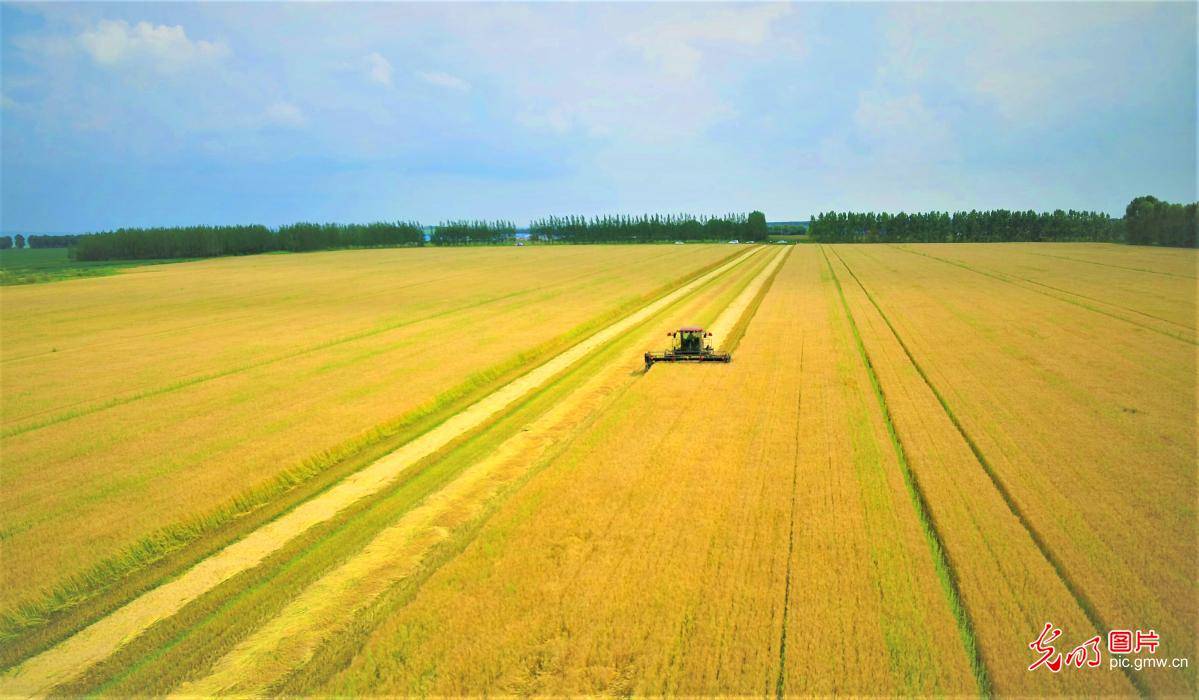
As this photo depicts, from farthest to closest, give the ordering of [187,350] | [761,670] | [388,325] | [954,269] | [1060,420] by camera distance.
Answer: [954,269], [388,325], [187,350], [1060,420], [761,670]

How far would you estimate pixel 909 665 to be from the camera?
6574 millimetres

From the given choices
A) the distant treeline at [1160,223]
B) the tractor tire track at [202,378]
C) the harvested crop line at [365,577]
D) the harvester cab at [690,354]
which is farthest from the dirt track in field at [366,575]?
the distant treeline at [1160,223]

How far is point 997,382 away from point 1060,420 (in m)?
3.50

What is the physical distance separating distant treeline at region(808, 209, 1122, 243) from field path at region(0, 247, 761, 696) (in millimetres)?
150642

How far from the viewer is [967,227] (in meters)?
144

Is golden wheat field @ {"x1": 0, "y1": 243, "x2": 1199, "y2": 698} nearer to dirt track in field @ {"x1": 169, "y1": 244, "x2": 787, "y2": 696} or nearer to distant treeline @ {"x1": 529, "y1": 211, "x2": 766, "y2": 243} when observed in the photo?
dirt track in field @ {"x1": 169, "y1": 244, "x2": 787, "y2": 696}

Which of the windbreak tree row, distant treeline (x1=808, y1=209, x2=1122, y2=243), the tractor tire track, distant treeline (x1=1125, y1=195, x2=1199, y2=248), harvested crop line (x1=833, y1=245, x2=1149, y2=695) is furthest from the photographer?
distant treeline (x1=808, y1=209, x2=1122, y2=243)

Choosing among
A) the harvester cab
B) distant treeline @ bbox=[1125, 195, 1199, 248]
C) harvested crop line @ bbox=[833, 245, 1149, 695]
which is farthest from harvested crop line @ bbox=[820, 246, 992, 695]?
distant treeline @ bbox=[1125, 195, 1199, 248]

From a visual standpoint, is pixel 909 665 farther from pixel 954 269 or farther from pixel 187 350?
pixel 954 269

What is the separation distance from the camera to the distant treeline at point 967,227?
13325 centimetres

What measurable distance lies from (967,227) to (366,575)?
16588 centimetres

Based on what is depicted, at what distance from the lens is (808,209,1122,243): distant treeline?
133250mm

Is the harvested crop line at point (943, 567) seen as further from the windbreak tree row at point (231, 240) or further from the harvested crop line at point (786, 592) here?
the windbreak tree row at point (231, 240)

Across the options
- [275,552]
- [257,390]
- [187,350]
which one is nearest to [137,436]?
[257,390]
